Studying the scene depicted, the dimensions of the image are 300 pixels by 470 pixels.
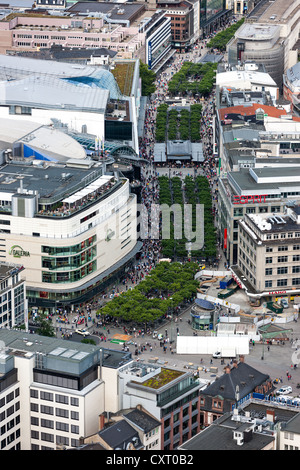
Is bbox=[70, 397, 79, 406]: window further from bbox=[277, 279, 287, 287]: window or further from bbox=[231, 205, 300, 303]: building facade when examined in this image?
bbox=[277, 279, 287, 287]: window

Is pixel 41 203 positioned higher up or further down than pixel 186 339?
higher up

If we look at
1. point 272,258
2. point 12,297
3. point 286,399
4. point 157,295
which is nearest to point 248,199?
point 272,258

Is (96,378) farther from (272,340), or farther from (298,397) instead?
(272,340)

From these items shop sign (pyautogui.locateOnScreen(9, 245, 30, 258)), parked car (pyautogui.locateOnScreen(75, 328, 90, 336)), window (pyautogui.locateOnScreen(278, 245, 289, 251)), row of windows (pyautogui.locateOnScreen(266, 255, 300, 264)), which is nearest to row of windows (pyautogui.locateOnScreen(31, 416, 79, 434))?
parked car (pyautogui.locateOnScreen(75, 328, 90, 336))

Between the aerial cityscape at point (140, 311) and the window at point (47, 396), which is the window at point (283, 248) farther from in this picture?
the window at point (47, 396)

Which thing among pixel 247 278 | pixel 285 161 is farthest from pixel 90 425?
pixel 285 161
